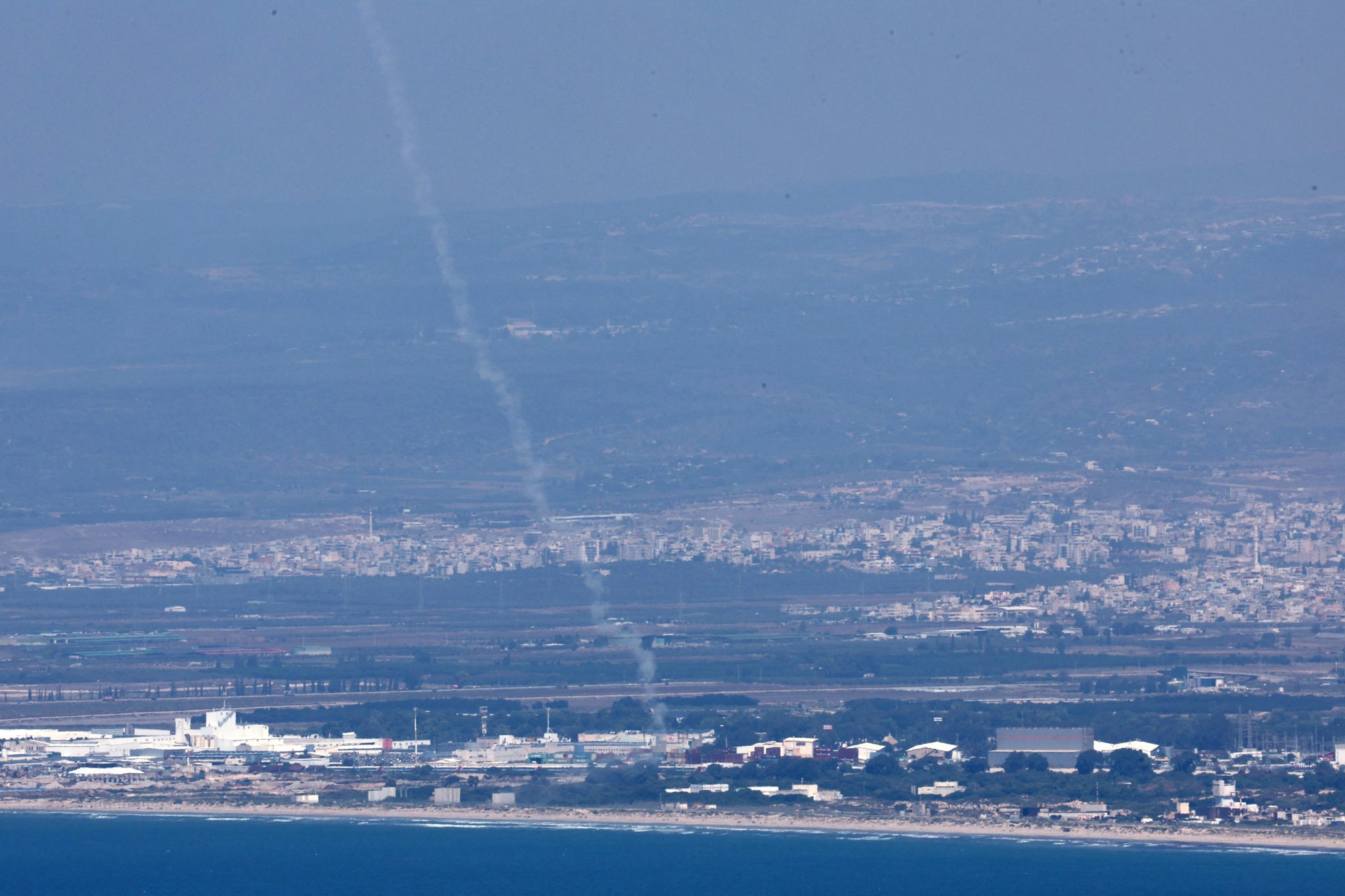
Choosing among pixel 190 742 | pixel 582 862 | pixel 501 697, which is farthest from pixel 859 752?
pixel 501 697

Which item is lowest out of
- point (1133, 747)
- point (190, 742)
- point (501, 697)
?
point (1133, 747)

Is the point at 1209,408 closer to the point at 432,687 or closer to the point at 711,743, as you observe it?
the point at 432,687

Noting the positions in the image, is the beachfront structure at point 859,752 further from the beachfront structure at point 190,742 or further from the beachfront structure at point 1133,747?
the beachfront structure at point 190,742

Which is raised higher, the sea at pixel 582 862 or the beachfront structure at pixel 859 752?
the beachfront structure at pixel 859 752

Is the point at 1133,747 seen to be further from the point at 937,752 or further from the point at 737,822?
the point at 737,822

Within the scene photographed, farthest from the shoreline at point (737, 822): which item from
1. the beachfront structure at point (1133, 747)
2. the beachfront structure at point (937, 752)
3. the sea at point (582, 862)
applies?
the beachfront structure at point (1133, 747)

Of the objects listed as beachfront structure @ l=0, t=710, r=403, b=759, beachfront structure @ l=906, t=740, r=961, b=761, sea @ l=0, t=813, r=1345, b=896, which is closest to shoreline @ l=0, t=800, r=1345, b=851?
sea @ l=0, t=813, r=1345, b=896
